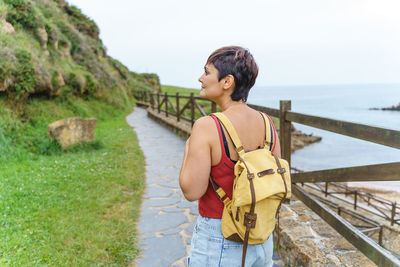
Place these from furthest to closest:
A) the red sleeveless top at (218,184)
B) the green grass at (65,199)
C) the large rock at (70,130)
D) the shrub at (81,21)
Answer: the shrub at (81,21)
the large rock at (70,130)
the green grass at (65,199)
the red sleeveless top at (218,184)

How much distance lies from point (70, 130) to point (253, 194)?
6468 millimetres

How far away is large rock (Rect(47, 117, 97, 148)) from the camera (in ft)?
22.0

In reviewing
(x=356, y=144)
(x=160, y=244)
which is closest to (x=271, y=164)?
(x=160, y=244)

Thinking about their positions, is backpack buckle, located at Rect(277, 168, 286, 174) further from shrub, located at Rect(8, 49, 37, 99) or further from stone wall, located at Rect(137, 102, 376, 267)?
shrub, located at Rect(8, 49, 37, 99)

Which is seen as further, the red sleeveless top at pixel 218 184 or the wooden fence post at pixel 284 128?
the wooden fence post at pixel 284 128

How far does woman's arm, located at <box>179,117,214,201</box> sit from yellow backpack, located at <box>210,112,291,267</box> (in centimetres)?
9

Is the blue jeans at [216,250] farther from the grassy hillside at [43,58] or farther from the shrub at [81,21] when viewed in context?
the shrub at [81,21]

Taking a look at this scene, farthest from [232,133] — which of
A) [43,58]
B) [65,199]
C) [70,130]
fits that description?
[43,58]

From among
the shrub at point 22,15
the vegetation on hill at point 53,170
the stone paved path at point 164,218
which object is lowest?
the stone paved path at point 164,218

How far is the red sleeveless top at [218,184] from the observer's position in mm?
1300

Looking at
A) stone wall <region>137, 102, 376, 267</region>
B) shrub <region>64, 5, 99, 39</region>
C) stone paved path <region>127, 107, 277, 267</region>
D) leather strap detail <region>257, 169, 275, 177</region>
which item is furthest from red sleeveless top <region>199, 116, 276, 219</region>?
shrub <region>64, 5, 99, 39</region>

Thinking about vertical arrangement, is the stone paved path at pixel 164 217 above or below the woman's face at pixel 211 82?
below

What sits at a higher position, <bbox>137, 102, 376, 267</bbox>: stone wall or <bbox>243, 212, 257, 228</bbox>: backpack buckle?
<bbox>243, 212, 257, 228</bbox>: backpack buckle

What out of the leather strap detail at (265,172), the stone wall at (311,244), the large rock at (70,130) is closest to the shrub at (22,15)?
the large rock at (70,130)
